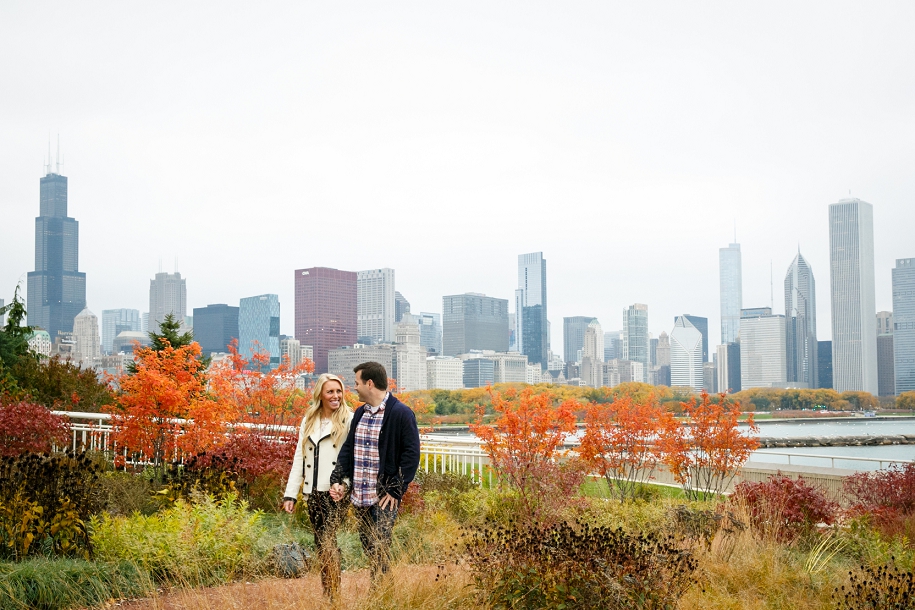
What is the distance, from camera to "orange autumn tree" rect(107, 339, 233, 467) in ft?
34.7

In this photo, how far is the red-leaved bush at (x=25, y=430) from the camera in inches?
384

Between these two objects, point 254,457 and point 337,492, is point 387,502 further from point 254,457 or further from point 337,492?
point 254,457

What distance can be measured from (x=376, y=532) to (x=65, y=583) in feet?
6.70

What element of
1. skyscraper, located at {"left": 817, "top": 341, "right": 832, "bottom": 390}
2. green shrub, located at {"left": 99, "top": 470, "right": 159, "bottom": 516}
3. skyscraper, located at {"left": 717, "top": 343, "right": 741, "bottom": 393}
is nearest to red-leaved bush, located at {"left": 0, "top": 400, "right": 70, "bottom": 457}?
green shrub, located at {"left": 99, "top": 470, "right": 159, "bottom": 516}

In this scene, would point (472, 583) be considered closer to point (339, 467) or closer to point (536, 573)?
point (536, 573)

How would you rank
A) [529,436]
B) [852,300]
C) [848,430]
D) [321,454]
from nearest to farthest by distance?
[321,454]
[529,436]
[848,430]
[852,300]

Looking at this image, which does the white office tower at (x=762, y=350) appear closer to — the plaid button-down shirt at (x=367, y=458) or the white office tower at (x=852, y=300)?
the white office tower at (x=852, y=300)

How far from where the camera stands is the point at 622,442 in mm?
12500

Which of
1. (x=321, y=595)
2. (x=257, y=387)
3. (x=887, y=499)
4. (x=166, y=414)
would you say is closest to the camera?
(x=321, y=595)

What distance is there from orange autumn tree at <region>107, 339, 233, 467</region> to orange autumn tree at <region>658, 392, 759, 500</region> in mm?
6865

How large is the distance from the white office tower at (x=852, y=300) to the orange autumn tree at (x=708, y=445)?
13782 cm

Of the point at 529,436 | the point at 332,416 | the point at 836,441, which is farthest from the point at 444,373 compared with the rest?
the point at 332,416

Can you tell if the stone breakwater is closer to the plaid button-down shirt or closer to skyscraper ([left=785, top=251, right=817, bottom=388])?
the plaid button-down shirt

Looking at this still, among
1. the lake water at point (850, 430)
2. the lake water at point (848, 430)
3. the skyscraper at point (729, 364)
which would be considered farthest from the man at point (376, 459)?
the skyscraper at point (729, 364)
